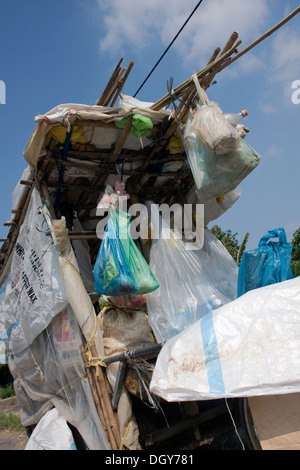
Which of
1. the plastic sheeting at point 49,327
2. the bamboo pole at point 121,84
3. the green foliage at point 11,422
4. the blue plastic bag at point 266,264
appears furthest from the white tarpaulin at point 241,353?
the green foliage at point 11,422

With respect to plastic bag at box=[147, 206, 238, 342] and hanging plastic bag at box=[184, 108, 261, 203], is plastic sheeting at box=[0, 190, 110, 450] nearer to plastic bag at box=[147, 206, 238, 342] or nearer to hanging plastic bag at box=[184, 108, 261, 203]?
plastic bag at box=[147, 206, 238, 342]

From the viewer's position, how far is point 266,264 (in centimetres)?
279

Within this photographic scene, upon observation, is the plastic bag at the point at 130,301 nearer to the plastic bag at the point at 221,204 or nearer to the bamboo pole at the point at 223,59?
the plastic bag at the point at 221,204

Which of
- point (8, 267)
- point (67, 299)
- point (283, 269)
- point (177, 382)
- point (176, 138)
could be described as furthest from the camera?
point (8, 267)

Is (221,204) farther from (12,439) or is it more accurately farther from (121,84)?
(12,439)

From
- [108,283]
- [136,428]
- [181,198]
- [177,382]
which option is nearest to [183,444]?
[136,428]

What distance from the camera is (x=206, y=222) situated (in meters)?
4.33

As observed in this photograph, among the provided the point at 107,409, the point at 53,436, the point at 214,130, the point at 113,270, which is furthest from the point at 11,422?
the point at 214,130

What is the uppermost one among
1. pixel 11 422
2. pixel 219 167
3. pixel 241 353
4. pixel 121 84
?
pixel 121 84

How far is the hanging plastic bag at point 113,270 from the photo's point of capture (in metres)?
2.95

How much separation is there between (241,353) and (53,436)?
8.16ft

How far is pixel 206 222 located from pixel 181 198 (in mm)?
510

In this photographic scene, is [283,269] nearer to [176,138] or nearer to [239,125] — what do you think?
[239,125]

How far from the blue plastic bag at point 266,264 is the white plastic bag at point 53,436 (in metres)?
2.25
